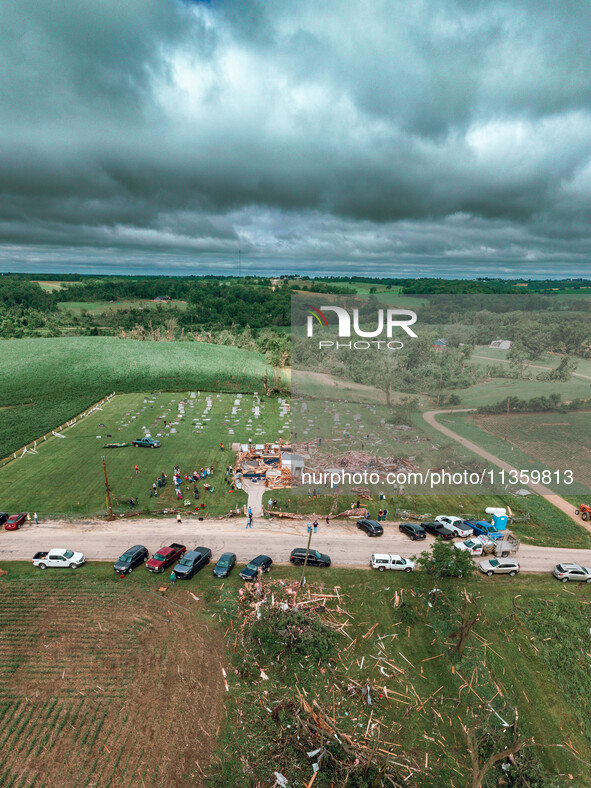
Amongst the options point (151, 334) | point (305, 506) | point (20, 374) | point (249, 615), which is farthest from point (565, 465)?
point (151, 334)

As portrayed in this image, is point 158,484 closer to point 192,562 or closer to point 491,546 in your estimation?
point 192,562

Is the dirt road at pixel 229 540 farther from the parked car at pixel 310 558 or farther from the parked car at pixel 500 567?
the parked car at pixel 500 567

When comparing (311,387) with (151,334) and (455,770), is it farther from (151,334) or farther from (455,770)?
(151,334)

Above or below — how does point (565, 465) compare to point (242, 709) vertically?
above

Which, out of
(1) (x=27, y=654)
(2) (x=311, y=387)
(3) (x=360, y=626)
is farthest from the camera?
(2) (x=311, y=387)

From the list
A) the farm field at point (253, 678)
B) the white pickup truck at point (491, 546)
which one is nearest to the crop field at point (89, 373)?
the farm field at point (253, 678)

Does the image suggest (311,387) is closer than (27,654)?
No

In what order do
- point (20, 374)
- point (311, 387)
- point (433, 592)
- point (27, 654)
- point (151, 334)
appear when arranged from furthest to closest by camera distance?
point (151, 334)
point (20, 374)
point (311, 387)
point (433, 592)
point (27, 654)

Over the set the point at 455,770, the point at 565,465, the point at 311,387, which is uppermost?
the point at 311,387

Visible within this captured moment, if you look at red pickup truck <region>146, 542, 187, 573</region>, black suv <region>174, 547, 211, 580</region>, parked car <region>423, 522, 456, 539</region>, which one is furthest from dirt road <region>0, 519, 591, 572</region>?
red pickup truck <region>146, 542, 187, 573</region>
